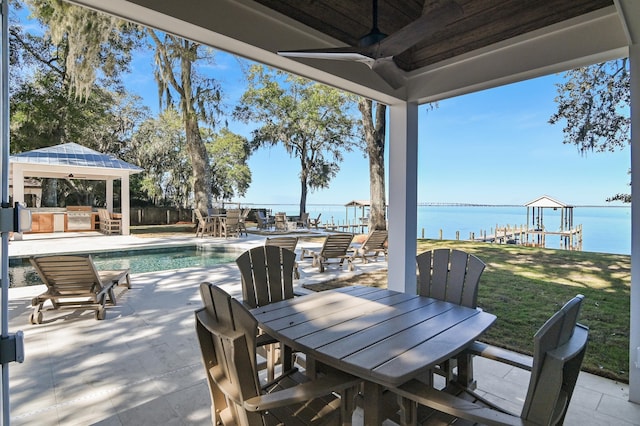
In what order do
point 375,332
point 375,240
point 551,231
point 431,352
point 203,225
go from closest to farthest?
1. point 431,352
2. point 375,332
3. point 375,240
4. point 203,225
5. point 551,231

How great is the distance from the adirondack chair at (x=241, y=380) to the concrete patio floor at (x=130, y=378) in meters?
0.71

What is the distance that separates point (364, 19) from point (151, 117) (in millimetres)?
18610

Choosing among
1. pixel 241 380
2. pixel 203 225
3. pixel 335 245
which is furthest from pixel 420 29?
pixel 203 225

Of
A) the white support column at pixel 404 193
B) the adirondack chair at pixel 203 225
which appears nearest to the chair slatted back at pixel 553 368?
the white support column at pixel 404 193

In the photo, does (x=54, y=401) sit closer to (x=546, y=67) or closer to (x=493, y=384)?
(x=493, y=384)

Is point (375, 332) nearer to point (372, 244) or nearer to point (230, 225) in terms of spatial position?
point (372, 244)

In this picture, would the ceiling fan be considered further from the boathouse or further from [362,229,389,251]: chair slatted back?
the boathouse

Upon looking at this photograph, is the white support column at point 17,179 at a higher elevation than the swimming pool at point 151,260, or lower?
higher

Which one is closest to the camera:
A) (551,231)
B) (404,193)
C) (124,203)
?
(404,193)

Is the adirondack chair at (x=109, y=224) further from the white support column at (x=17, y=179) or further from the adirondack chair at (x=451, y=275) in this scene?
the adirondack chair at (x=451, y=275)

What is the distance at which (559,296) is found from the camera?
202 inches

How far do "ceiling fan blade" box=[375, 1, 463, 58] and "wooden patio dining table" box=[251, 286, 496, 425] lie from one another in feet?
5.88

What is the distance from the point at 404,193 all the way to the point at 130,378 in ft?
10.8

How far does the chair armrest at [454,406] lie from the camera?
3.75 feet
